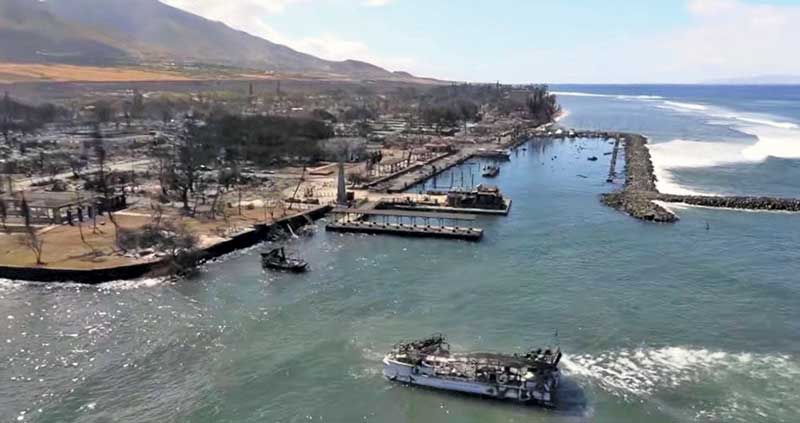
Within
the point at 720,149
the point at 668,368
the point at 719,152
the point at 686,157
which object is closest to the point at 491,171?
the point at 686,157

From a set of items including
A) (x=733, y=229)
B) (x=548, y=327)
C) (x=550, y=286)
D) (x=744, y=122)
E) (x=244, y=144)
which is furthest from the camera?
(x=744, y=122)

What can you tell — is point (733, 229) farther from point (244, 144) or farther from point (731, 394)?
point (244, 144)

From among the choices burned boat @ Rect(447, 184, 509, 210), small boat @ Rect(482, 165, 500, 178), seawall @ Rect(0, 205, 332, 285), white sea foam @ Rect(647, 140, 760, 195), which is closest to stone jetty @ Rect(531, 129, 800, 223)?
white sea foam @ Rect(647, 140, 760, 195)

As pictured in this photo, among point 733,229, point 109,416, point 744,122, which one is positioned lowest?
point 109,416

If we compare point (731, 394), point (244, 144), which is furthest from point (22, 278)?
point (244, 144)

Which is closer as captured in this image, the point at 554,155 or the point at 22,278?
the point at 22,278

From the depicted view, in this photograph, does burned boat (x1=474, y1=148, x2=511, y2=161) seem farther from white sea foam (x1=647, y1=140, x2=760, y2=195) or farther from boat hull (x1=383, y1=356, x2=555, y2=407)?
boat hull (x1=383, y1=356, x2=555, y2=407)

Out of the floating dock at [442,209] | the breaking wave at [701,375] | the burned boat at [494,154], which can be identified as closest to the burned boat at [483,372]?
the breaking wave at [701,375]

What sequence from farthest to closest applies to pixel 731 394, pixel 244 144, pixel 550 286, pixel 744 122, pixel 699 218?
pixel 744 122 < pixel 244 144 < pixel 699 218 < pixel 550 286 < pixel 731 394
